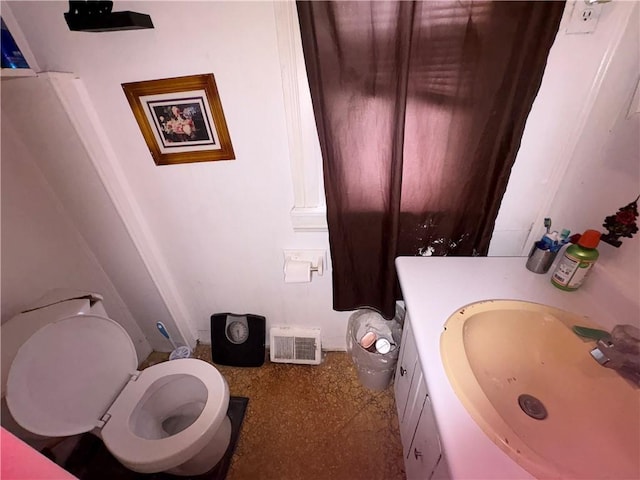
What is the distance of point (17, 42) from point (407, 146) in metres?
1.34

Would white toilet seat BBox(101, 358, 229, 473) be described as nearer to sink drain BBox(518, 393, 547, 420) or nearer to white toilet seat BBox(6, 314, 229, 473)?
white toilet seat BBox(6, 314, 229, 473)

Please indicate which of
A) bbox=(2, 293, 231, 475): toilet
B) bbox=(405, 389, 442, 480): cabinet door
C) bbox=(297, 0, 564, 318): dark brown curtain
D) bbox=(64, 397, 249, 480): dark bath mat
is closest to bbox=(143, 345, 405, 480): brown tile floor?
bbox=(64, 397, 249, 480): dark bath mat

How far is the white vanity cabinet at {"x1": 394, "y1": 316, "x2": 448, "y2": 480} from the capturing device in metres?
0.76

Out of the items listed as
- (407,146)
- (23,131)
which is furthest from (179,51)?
(407,146)

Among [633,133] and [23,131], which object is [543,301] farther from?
[23,131]

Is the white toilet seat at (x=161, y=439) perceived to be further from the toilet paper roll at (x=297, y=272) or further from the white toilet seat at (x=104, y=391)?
the toilet paper roll at (x=297, y=272)

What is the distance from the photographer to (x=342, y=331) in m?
1.61

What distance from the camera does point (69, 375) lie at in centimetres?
100

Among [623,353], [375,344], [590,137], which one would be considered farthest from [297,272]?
[590,137]

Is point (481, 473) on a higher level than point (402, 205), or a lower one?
lower

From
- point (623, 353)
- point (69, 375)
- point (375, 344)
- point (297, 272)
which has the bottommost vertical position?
point (375, 344)

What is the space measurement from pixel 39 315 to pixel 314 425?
1233 mm

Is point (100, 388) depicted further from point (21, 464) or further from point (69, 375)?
point (21, 464)

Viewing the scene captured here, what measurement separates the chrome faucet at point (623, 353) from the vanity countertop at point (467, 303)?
0.13 metres
